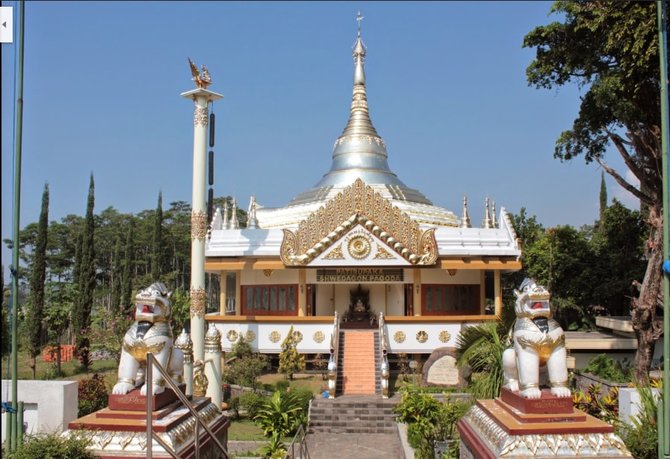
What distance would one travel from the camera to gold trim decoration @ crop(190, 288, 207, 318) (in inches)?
623

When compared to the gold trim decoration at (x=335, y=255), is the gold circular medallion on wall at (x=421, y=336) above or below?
below

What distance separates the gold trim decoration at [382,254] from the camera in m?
20.2

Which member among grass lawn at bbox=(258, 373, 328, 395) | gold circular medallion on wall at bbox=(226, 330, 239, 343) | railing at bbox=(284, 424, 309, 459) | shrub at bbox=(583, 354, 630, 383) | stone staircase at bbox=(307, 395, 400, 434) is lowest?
stone staircase at bbox=(307, 395, 400, 434)

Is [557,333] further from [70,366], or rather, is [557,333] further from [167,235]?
[167,235]

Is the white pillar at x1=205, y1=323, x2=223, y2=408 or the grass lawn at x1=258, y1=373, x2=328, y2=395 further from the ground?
the white pillar at x1=205, y1=323, x2=223, y2=408

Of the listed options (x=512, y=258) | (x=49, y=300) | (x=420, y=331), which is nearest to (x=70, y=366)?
(x=49, y=300)

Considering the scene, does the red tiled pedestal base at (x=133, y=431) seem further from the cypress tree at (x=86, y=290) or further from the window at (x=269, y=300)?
the cypress tree at (x=86, y=290)

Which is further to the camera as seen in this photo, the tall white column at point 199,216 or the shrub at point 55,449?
the tall white column at point 199,216

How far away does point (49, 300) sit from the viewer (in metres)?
27.9

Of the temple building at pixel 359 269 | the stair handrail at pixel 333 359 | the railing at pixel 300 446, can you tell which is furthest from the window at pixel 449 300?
the railing at pixel 300 446

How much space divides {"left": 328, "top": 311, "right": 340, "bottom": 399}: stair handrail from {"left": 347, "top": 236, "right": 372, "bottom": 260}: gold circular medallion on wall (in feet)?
7.56

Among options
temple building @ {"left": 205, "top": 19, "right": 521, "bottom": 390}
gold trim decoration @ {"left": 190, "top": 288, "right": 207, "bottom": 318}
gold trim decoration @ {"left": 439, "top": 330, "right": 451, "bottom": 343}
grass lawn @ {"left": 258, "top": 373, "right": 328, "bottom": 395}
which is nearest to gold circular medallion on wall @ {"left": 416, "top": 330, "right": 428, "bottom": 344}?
temple building @ {"left": 205, "top": 19, "right": 521, "bottom": 390}

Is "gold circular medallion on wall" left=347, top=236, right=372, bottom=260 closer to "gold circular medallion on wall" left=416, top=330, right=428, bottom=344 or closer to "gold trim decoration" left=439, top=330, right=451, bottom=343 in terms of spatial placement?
"gold circular medallion on wall" left=416, top=330, right=428, bottom=344

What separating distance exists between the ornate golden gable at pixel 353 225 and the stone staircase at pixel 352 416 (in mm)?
5705
